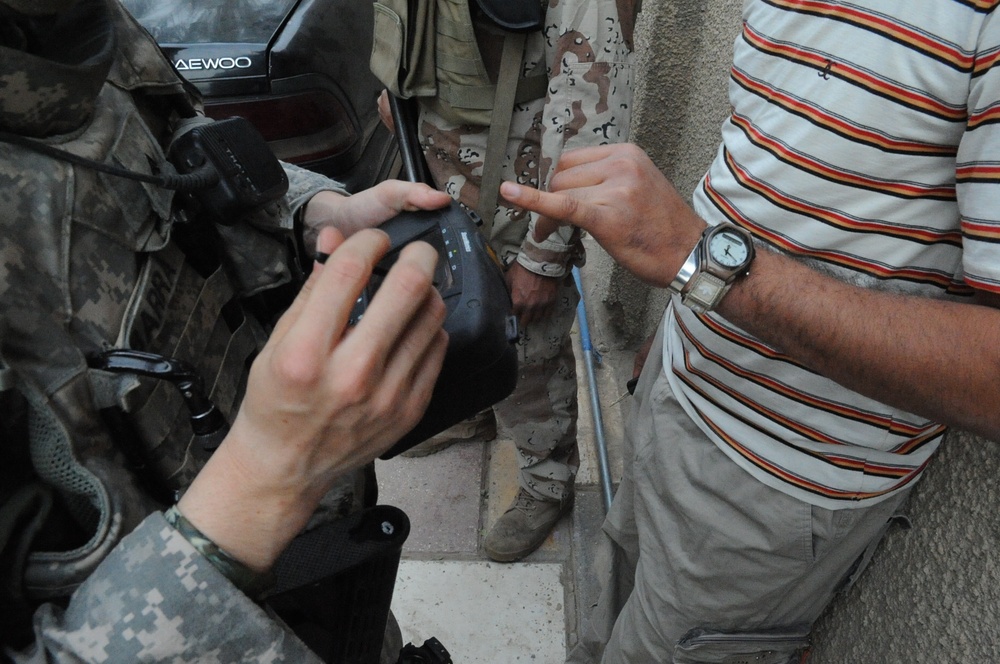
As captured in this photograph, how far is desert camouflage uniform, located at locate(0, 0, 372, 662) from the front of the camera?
587 millimetres

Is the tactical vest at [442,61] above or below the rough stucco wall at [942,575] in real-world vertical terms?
above

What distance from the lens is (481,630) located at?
1.82 metres

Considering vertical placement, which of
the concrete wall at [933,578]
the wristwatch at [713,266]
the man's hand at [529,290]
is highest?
the wristwatch at [713,266]

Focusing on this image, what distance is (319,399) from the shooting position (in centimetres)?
56

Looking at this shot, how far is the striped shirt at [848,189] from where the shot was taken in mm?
675

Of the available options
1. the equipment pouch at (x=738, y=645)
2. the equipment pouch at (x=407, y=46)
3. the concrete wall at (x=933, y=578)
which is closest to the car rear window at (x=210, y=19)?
the equipment pouch at (x=407, y=46)

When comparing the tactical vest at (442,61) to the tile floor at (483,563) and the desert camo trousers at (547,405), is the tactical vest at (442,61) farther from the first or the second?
the tile floor at (483,563)

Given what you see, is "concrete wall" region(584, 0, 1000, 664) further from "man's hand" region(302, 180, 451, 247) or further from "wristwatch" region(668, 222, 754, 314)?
"man's hand" region(302, 180, 451, 247)

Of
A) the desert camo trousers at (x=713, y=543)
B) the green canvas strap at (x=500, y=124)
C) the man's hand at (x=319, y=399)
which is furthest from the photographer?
the green canvas strap at (x=500, y=124)

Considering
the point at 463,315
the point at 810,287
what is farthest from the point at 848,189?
the point at 463,315

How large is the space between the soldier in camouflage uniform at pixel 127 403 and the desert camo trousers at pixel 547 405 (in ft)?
3.74

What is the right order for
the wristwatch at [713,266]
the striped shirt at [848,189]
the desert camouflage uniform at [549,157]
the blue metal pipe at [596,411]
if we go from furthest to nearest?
the blue metal pipe at [596,411]
the desert camouflage uniform at [549,157]
the wristwatch at [713,266]
the striped shirt at [848,189]

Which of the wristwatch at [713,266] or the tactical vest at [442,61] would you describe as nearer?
the wristwatch at [713,266]

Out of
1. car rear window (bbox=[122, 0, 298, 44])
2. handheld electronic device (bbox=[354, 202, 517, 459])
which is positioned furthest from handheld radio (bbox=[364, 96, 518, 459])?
car rear window (bbox=[122, 0, 298, 44])
